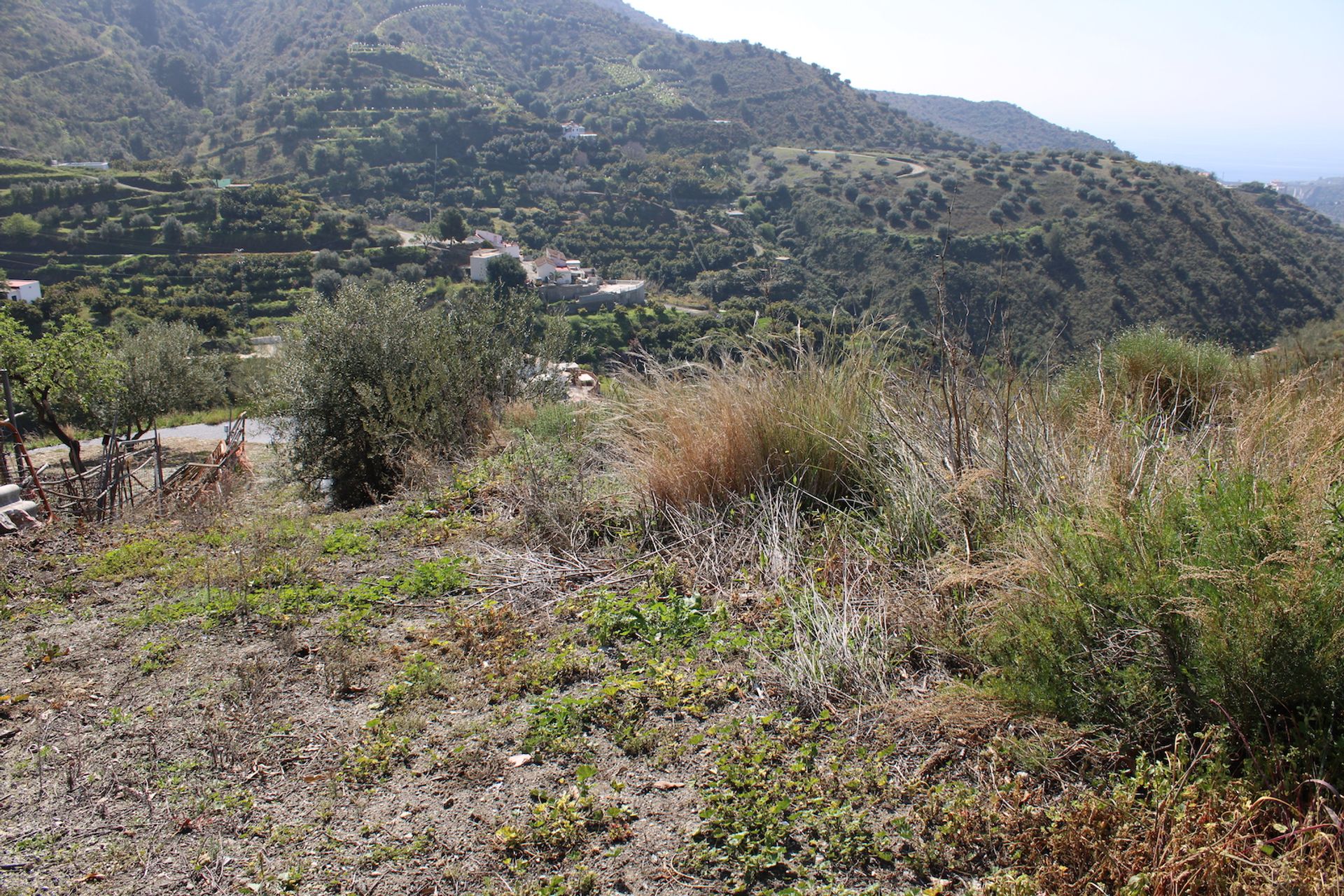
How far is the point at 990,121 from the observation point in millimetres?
152375

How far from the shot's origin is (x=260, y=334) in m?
36.1

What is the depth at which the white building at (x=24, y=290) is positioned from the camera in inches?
1294

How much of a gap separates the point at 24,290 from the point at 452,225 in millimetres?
21189

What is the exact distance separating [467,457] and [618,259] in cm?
4456

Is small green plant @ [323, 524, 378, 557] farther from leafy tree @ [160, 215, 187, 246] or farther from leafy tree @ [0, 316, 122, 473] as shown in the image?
leafy tree @ [160, 215, 187, 246]

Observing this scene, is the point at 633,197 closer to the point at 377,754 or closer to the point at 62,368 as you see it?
the point at 62,368

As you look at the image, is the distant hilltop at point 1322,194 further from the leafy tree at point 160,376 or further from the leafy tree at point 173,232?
the leafy tree at point 173,232

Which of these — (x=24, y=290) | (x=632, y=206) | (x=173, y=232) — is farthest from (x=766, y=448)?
(x=632, y=206)

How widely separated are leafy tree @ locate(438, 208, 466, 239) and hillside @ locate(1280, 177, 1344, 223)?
8655cm

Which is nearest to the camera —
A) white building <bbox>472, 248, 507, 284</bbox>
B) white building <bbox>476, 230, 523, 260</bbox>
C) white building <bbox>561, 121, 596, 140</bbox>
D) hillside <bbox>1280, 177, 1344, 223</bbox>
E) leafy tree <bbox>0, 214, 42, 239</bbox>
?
white building <bbox>472, 248, 507, 284</bbox>

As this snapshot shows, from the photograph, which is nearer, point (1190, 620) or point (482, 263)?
point (1190, 620)

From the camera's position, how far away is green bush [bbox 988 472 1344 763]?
77.0 inches

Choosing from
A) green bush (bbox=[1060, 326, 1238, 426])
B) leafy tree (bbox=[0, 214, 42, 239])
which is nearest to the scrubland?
green bush (bbox=[1060, 326, 1238, 426])

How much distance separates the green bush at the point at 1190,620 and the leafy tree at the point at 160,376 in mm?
20601
